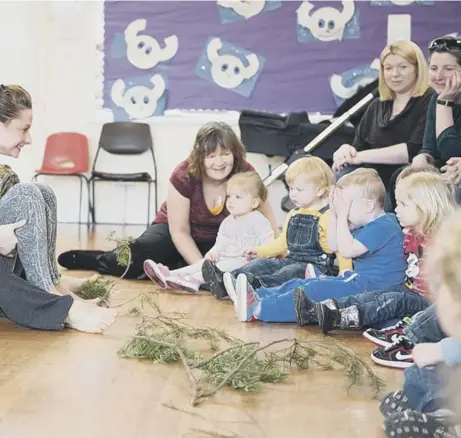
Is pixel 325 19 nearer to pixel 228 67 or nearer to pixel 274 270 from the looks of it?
pixel 228 67

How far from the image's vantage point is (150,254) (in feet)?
11.3

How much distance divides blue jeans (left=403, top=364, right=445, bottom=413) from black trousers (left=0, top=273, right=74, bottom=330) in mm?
1149

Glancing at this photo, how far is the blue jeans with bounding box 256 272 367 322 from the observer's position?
8.16ft

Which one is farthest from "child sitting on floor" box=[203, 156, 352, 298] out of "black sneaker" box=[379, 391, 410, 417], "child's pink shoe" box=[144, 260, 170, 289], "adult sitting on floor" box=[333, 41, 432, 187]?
"black sneaker" box=[379, 391, 410, 417]

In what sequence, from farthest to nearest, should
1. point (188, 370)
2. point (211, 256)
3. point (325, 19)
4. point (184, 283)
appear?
point (325, 19), point (211, 256), point (184, 283), point (188, 370)

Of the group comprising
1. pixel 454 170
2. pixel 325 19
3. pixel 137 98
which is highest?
pixel 325 19

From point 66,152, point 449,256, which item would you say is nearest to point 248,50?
point 66,152

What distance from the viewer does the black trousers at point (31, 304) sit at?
2.24m

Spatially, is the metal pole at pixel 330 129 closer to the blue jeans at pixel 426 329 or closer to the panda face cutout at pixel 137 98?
the panda face cutout at pixel 137 98

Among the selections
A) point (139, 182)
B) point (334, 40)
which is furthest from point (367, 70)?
point (139, 182)

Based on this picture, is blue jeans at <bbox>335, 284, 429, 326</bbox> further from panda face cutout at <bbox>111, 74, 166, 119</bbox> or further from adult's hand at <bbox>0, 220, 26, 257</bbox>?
panda face cutout at <bbox>111, 74, 166, 119</bbox>

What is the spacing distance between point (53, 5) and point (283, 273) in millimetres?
4186

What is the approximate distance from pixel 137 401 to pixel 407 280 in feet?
3.54

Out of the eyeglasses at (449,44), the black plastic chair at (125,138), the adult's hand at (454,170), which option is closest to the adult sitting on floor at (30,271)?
the adult's hand at (454,170)
